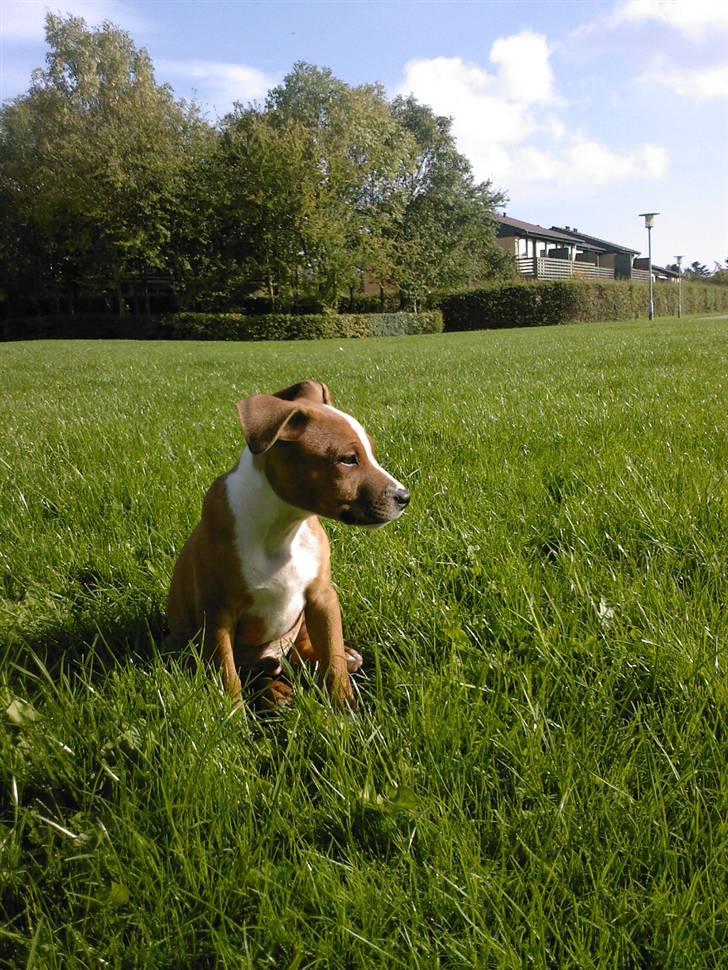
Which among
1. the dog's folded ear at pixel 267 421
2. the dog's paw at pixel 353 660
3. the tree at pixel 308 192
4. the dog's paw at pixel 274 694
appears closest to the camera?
the dog's folded ear at pixel 267 421

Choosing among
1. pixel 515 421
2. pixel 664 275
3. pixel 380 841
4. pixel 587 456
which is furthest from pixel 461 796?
pixel 664 275

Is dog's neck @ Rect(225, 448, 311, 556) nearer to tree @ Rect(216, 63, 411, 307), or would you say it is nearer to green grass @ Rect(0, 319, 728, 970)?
green grass @ Rect(0, 319, 728, 970)

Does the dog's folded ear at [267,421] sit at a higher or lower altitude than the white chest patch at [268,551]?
higher

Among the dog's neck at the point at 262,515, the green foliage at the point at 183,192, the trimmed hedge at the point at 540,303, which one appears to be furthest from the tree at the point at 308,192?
the dog's neck at the point at 262,515

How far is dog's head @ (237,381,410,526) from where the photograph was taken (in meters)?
1.97

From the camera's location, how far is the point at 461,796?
1522mm

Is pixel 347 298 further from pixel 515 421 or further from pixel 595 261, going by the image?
pixel 595 261

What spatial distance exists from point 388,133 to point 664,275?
2114 inches

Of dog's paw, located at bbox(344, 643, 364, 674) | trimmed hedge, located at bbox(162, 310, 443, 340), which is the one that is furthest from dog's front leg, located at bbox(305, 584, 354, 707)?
trimmed hedge, located at bbox(162, 310, 443, 340)

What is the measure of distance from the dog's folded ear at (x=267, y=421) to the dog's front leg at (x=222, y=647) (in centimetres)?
53

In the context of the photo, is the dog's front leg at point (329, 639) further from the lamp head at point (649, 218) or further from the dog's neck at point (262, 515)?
the lamp head at point (649, 218)

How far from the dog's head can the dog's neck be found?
0.13ft

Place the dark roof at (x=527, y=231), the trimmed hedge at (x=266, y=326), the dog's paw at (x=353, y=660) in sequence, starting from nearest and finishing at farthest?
the dog's paw at (x=353, y=660)
the trimmed hedge at (x=266, y=326)
the dark roof at (x=527, y=231)

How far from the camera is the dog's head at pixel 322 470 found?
1.97 meters
